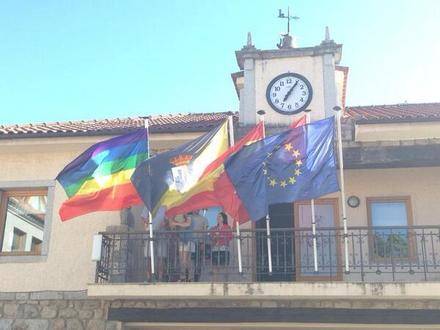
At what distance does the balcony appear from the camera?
11250mm

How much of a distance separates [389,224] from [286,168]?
2815 mm

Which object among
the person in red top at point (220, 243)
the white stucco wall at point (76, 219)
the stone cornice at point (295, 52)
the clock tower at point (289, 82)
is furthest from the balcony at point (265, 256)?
the stone cornice at point (295, 52)

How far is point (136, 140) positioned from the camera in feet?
36.3

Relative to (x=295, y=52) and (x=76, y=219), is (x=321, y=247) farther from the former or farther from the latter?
(x=76, y=219)

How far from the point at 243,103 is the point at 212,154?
2463 mm

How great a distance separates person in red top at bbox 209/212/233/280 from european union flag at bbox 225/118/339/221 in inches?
37.0

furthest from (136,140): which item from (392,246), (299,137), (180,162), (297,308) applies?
(392,246)

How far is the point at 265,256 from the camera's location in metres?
12.2

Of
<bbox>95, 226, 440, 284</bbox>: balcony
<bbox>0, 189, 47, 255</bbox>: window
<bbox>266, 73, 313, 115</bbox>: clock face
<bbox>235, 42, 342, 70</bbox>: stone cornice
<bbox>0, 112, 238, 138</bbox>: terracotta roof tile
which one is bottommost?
<bbox>95, 226, 440, 284</bbox>: balcony

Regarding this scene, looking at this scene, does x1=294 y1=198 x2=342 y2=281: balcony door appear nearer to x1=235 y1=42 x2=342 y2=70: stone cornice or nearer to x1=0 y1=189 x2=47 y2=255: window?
x1=235 y1=42 x2=342 y2=70: stone cornice

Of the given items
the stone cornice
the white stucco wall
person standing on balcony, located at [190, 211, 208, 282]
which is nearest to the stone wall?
the white stucco wall

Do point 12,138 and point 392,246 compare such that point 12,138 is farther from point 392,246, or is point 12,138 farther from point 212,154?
point 392,246

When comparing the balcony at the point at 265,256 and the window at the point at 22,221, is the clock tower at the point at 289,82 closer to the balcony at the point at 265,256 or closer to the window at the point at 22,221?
the balcony at the point at 265,256

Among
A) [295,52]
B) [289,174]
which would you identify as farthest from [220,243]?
[295,52]
